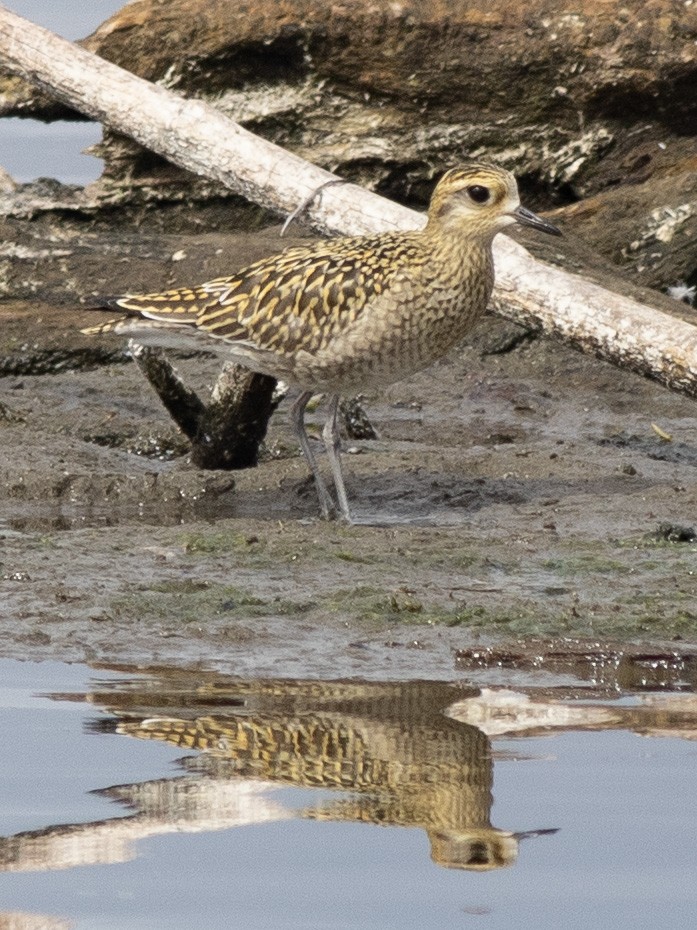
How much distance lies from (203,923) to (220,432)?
5.80 metres

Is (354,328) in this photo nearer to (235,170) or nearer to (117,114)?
(235,170)

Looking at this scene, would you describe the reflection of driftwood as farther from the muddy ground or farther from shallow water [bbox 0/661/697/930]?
shallow water [bbox 0/661/697/930]

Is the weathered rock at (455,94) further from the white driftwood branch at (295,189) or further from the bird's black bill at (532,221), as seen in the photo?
the bird's black bill at (532,221)

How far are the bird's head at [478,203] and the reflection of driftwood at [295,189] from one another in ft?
2.17

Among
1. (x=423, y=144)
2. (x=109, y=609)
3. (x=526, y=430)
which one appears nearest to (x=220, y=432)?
(x=526, y=430)

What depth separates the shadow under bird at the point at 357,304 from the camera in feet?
29.3

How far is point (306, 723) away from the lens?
5.72 m

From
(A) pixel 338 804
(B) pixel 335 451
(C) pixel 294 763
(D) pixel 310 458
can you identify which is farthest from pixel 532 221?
(A) pixel 338 804

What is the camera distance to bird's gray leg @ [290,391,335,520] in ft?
29.8

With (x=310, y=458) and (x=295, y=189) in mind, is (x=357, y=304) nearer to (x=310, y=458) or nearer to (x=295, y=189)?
(x=310, y=458)

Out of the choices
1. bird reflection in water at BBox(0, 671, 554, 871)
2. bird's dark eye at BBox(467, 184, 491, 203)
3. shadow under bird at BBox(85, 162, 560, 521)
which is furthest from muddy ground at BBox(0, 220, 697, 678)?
bird's dark eye at BBox(467, 184, 491, 203)

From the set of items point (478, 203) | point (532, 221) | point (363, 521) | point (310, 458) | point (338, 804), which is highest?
point (478, 203)

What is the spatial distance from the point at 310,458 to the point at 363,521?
45 cm

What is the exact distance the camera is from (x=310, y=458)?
9.34m
